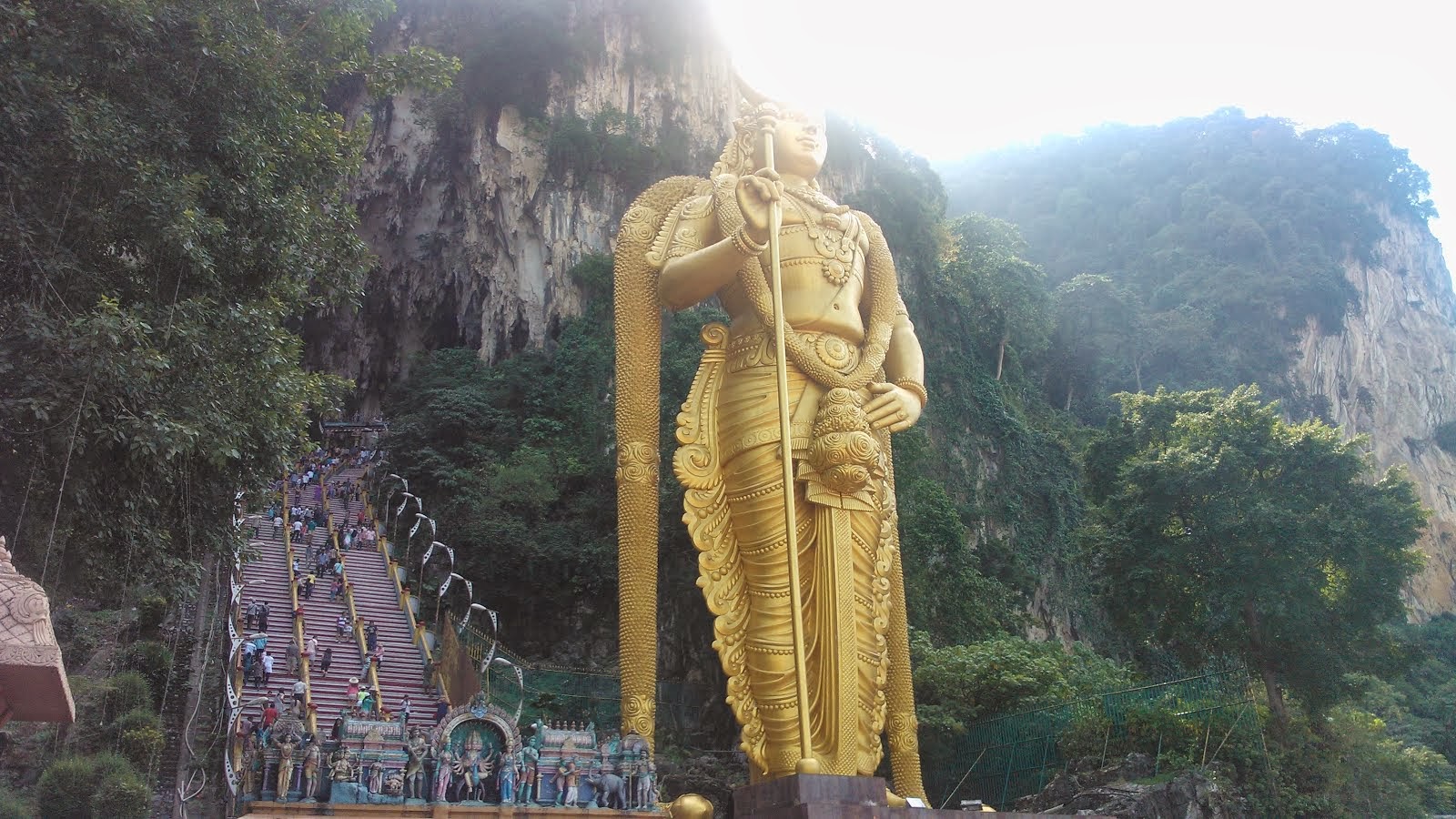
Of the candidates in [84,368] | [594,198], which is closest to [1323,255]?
[594,198]

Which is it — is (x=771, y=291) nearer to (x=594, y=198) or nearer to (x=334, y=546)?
(x=334, y=546)

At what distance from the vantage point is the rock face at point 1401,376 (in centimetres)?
3578

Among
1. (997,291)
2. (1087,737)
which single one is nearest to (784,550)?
(1087,737)


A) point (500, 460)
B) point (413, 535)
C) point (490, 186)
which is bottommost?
point (413, 535)

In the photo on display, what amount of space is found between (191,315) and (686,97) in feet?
74.9

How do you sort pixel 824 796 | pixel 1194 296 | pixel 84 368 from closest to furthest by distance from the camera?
pixel 824 796 → pixel 84 368 → pixel 1194 296

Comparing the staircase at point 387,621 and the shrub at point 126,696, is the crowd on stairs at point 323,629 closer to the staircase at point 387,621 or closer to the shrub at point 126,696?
the staircase at point 387,621

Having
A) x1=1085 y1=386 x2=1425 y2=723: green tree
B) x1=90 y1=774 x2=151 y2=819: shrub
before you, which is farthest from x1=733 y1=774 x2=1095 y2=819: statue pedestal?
x1=1085 y1=386 x2=1425 y2=723: green tree

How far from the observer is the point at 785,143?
20.7 ft

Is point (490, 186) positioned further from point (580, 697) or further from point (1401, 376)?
point (1401, 376)

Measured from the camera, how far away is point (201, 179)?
6.96 metres

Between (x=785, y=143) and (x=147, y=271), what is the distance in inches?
167

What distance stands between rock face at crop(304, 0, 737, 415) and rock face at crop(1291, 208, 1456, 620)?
22.9m

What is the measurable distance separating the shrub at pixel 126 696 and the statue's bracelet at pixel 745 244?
10.3 m
